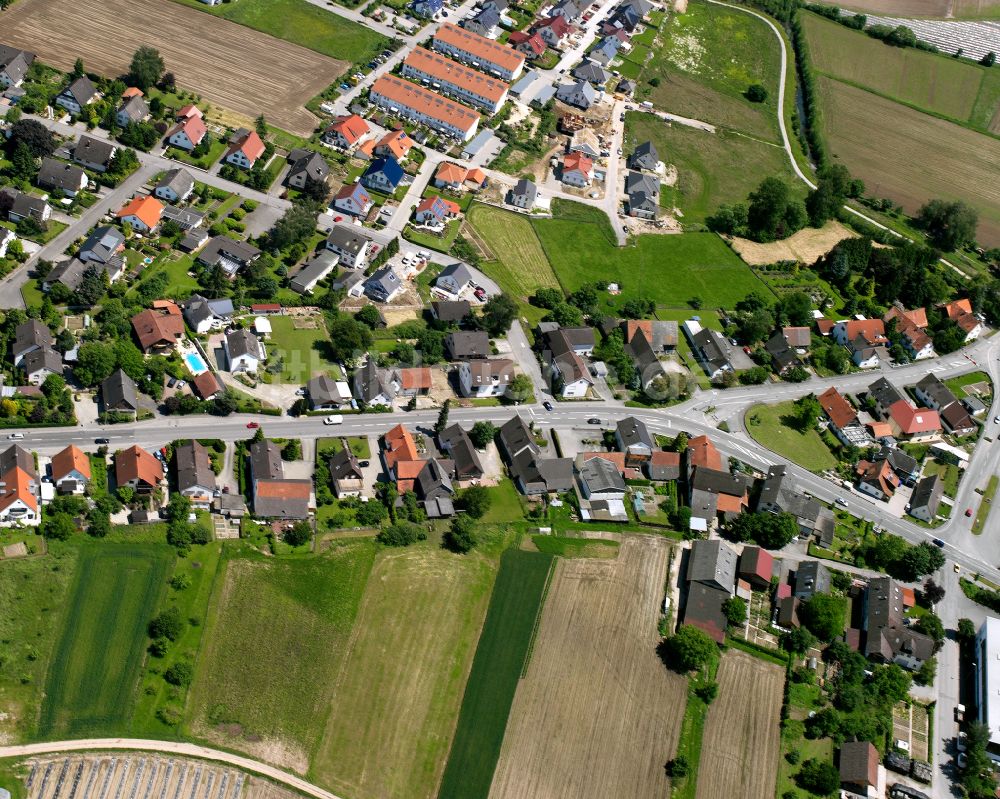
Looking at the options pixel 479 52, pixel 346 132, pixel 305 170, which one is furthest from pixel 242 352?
pixel 479 52

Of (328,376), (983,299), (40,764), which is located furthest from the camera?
(983,299)

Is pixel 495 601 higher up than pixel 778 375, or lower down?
lower down

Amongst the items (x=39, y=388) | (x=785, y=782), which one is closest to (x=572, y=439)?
(x=785, y=782)

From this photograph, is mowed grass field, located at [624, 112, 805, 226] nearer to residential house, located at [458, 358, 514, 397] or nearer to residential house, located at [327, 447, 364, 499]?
residential house, located at [458, 358, 514, 397]

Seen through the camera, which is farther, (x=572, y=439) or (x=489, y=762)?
(x=572, y=439)

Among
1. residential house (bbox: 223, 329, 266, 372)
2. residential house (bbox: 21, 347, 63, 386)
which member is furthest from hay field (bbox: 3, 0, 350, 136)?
residential house (bbox: 21, 347, 63, 386)

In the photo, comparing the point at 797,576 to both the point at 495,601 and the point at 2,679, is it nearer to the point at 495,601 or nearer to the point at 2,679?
the point at 495,601
